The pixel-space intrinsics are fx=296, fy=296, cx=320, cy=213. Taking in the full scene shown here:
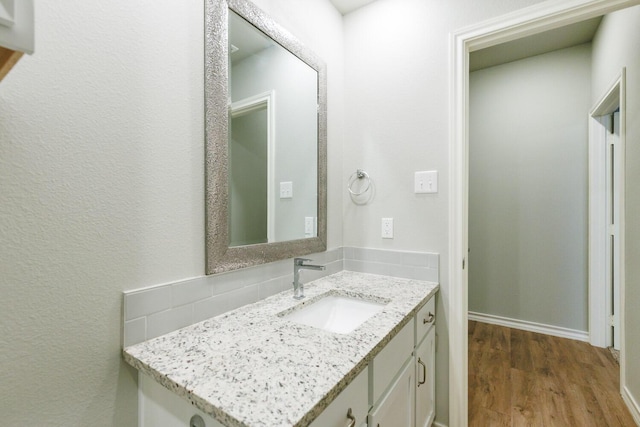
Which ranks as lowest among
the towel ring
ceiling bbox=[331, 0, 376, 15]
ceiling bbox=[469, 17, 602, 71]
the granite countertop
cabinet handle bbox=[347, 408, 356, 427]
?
cabinet handle bbox=[347, 408, 356, 427]

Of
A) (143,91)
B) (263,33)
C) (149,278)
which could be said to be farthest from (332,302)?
(263,33)

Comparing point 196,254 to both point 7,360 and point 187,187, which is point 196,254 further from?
point 7,360

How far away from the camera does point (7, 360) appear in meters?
0.66

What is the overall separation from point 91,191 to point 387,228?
4.59ft

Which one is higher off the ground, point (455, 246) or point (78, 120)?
point (78, 120)

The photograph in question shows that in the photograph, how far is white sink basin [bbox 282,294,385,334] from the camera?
4.44 ft

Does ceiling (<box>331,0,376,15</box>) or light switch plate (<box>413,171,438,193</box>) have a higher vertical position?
ceiling (<box>331,0,376,15</box>)

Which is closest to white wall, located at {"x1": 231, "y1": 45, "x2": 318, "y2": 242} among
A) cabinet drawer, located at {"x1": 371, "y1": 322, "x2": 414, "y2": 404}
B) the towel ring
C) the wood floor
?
the towel ring

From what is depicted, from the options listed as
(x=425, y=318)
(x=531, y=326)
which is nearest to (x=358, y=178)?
(x=425, y=318)

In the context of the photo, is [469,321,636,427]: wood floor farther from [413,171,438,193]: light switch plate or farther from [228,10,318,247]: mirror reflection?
[228,10,318,247]: mirror reflection

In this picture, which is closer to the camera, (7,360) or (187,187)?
(7,360)

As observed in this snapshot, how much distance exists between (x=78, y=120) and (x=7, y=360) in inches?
23.0

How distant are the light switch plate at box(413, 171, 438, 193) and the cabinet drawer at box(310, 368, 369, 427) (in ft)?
3.44

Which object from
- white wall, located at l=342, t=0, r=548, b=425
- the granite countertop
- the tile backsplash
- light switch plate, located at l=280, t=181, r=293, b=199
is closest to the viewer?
the granite countertop
